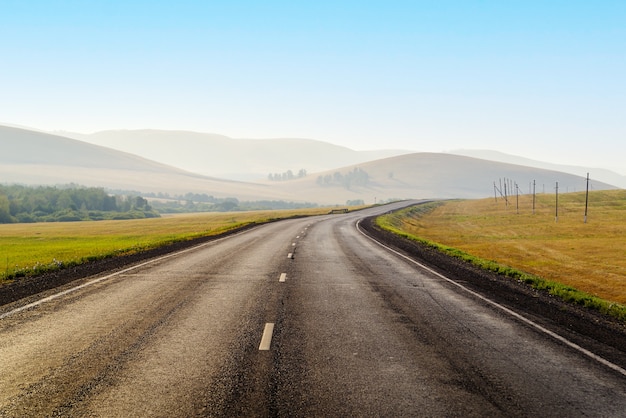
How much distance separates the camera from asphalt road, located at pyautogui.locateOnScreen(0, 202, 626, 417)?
548 cm

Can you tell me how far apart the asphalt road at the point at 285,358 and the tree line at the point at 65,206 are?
128 metres

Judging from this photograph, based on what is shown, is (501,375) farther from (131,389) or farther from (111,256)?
(111,256)

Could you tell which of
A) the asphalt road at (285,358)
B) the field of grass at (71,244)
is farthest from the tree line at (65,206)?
the asphalt road at (285,358)

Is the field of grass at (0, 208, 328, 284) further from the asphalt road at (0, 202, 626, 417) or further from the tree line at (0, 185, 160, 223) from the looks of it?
the tree line at (0, 185, 160, 223)

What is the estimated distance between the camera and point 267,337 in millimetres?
8141

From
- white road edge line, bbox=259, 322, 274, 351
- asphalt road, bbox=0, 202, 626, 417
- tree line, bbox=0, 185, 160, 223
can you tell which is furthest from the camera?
tree line, bbox=0, 185, 160, 223

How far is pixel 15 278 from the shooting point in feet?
52.5

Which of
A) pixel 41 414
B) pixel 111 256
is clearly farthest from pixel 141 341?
pixel 111 256

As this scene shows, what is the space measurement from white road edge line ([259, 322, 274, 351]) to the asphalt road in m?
0.05

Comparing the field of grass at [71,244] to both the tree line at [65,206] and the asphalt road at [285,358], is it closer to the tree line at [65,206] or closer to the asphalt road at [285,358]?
the asphalt road at [285,358]

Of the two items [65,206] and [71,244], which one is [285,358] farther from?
[65,206]

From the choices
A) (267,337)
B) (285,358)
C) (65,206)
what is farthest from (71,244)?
(65,206)

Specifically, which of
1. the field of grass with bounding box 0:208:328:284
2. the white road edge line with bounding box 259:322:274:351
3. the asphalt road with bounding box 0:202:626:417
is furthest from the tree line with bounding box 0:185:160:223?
the white road edge line with bounding box 259:322:274:351

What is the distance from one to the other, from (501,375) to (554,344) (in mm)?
2301
